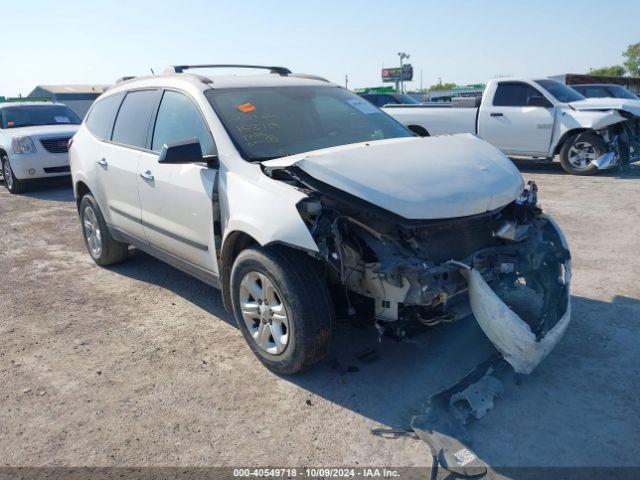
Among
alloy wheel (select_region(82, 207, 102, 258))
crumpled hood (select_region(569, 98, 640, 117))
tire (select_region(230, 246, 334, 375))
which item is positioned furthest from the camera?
crumpled hood (select_region(569, 98, 640, 117))

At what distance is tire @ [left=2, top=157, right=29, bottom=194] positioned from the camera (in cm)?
1107

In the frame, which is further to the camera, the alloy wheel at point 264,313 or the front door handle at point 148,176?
the front door handle at point 148,176

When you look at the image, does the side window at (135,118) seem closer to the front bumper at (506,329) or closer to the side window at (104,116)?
the side window at (104,116)

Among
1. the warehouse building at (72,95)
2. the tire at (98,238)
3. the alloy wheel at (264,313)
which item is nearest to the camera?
the alloy wheel at (264,313)

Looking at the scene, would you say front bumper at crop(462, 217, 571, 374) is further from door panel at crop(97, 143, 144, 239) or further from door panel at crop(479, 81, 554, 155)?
door panel at crop(479, 81, 554, 155)

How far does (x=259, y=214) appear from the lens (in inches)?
136

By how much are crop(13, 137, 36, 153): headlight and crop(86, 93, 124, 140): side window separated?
223 inches

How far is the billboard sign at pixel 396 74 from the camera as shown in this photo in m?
64.1

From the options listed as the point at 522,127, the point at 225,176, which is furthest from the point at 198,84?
the point at 522,127

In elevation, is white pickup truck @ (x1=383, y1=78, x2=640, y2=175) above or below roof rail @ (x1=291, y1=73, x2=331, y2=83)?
below

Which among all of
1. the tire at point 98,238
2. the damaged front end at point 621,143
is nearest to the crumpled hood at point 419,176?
the tire at point 98,238

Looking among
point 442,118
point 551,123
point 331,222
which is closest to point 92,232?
point 331,222

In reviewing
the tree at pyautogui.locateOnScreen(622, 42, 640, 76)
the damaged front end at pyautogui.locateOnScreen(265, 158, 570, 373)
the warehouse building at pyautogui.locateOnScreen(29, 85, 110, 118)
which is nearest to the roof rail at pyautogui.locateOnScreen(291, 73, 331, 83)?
the damaged front end at pyautogui.locateOnScreen(265, 158, 570, 373)

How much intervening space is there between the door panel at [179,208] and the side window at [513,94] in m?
8.57
